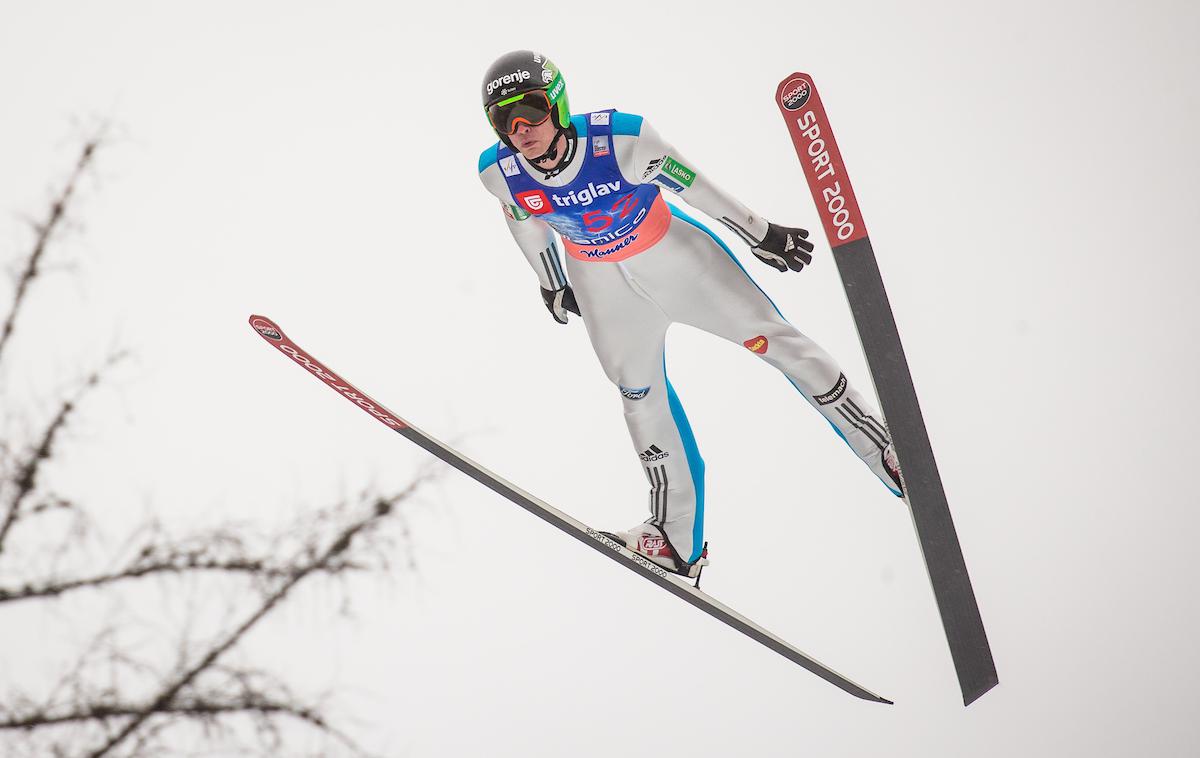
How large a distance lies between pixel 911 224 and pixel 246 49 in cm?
301

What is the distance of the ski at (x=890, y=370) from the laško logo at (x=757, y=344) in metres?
0.38

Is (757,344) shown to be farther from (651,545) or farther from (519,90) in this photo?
(519,90)

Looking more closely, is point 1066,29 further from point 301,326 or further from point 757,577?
point 301,326

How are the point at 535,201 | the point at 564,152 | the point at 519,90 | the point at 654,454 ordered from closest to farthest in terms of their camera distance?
the point at 519,90
the point at 564,152
the point at 535,201
the point at 654,454

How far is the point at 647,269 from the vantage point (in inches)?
117

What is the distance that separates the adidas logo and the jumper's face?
3.34 feet

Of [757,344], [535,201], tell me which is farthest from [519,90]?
[757,344]

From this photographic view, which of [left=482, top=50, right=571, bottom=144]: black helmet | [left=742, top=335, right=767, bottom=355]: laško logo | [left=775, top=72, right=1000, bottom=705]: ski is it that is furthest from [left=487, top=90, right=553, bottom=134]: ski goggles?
[left=742, top=335, right=767, bottom=355]: laško logo

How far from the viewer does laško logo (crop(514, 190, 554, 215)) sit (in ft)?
9.39

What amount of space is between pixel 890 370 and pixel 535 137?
3.53ft

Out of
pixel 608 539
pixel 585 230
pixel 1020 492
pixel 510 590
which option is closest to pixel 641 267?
pixel 585 230

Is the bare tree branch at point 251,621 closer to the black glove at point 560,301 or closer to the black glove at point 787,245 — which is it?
the black glove at point 560,301

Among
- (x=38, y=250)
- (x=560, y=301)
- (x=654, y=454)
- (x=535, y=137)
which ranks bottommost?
(x=38, y=250)

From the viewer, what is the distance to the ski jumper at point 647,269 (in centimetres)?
279
